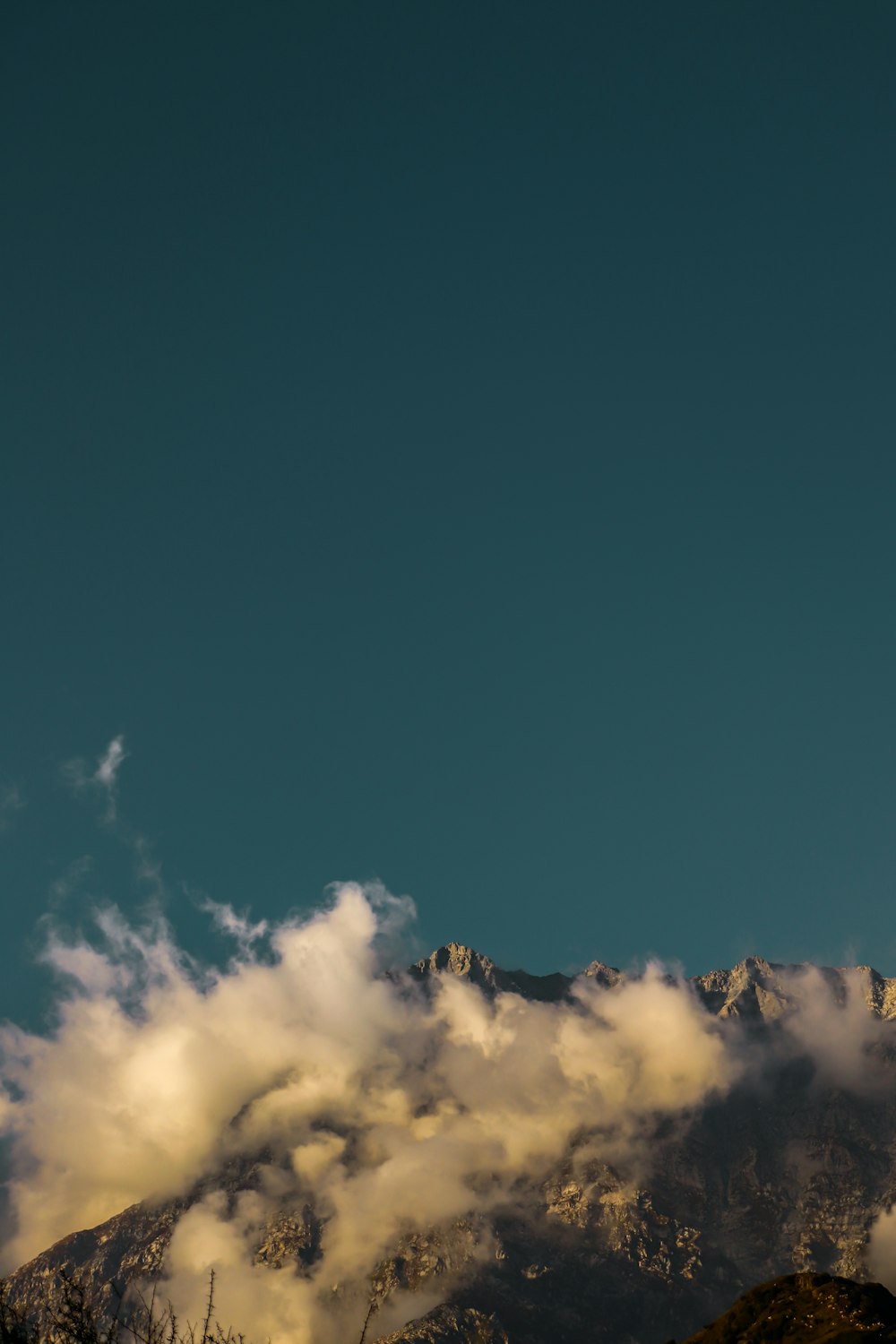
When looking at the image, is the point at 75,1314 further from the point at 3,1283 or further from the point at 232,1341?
the point at 232,1341

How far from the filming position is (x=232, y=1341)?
83312 mm

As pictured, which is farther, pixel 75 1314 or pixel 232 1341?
pixel 232 1341

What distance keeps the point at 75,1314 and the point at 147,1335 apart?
4993 millimetres

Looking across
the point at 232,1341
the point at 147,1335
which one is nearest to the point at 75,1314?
the point at 147,1335

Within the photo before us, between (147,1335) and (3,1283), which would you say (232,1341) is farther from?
(3,1283)

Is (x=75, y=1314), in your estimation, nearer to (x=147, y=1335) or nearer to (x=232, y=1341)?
(x=147, y=1335)

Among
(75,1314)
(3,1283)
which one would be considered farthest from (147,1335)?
(3,1283)

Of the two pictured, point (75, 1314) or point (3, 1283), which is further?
point (3, 1283)

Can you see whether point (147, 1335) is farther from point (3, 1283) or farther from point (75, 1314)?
point (3, 1283)

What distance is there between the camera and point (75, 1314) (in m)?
73.2

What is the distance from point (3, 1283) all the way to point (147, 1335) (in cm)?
1096

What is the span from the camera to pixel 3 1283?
79562 millimetres

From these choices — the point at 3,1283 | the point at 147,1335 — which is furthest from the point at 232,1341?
the point at 3,1283

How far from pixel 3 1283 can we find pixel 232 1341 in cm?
Answer: 1553
